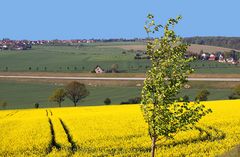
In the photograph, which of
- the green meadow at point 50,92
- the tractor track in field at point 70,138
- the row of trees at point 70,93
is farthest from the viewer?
the green meadow at point 50,92

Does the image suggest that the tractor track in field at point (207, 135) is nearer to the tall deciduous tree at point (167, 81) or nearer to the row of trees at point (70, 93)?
the tall deciduous tree at point (167, 81)

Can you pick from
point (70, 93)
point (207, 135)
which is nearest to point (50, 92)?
point (70, 93)

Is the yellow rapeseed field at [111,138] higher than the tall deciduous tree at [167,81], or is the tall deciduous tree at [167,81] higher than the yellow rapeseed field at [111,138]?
the tall deciduous tree at [167,81]

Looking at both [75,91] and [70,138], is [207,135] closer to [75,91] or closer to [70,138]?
[70,138]

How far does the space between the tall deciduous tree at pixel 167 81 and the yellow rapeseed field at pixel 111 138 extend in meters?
5.59

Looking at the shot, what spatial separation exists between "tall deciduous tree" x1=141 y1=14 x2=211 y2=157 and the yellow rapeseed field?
559 cm

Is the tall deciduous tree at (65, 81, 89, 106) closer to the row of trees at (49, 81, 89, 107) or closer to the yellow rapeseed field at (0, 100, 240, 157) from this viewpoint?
the row of trees at (49, 81, 89, 107)

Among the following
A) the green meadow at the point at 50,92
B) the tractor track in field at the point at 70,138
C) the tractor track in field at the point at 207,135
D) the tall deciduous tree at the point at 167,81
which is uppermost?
the tall deciduous tree at the point at 167,81

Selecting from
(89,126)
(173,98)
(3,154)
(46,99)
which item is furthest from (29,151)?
(46,99)

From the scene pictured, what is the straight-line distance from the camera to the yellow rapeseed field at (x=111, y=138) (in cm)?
2759

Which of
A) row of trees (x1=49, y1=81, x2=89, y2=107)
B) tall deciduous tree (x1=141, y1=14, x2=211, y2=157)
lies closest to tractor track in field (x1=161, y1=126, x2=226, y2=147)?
tall deciduous tree (x1=141, y1=14, x2=211, y2=157)

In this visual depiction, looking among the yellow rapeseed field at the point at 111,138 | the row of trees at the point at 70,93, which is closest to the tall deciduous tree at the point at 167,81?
the yellow rapeseed field at the point at 111,138

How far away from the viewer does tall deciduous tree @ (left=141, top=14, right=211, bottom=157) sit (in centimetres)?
2045

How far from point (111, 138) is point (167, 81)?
11.4 metres
